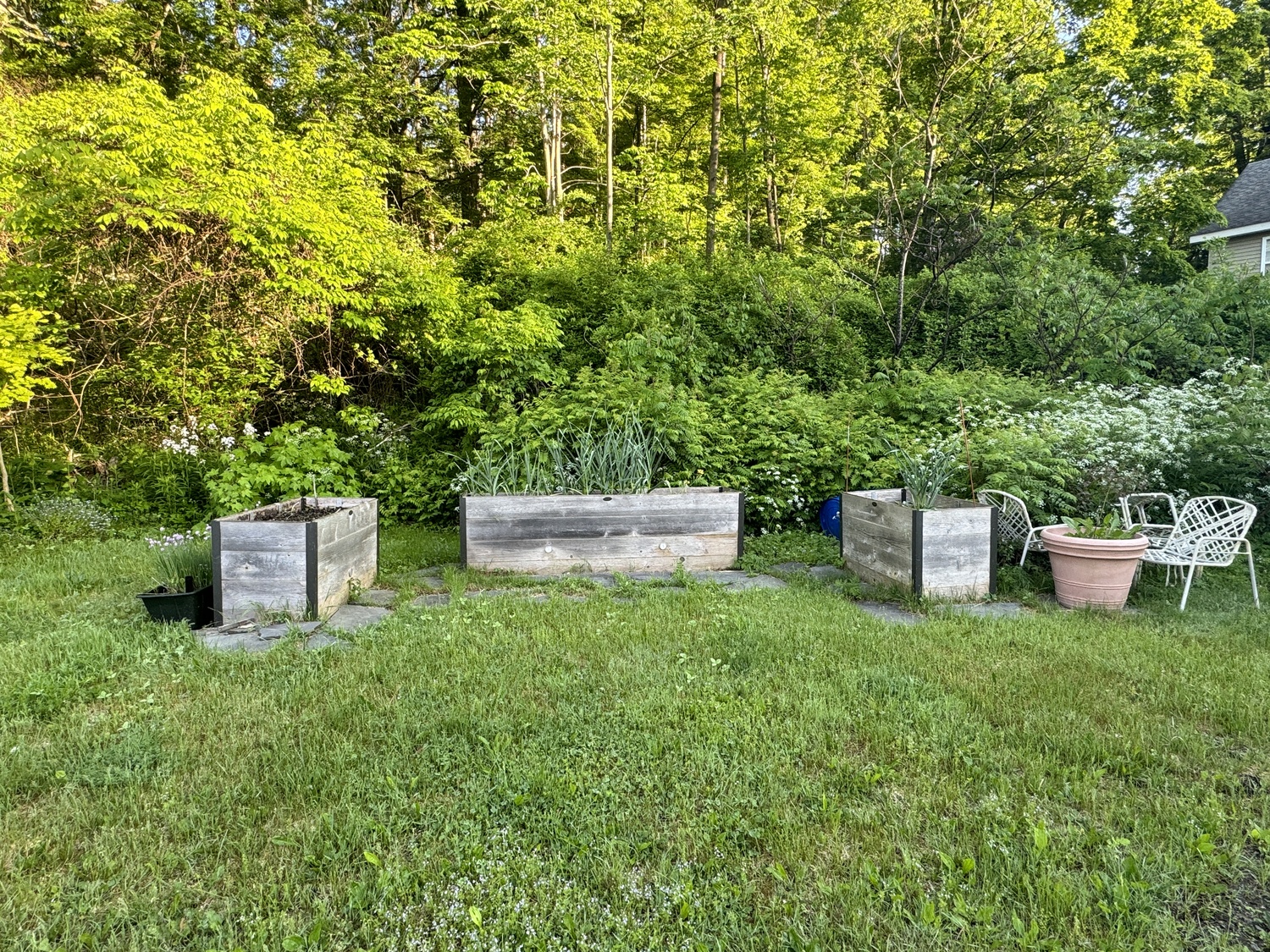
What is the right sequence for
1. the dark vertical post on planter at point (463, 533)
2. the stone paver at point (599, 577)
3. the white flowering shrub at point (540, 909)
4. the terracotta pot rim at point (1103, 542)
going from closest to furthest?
the white flowering shrub at point (540, 909) < the terracotta pot rim at point (1103, 542) < the stone paver at point (599, 577) < the dark vertical post on planter at point (463, 533)

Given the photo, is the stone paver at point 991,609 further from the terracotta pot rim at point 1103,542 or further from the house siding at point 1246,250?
the house siding at point 1246,250

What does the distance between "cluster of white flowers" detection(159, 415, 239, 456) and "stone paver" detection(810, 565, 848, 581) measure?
18.1 ft

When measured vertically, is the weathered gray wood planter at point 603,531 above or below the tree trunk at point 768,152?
below

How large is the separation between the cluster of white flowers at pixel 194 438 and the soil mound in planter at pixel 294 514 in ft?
9.91

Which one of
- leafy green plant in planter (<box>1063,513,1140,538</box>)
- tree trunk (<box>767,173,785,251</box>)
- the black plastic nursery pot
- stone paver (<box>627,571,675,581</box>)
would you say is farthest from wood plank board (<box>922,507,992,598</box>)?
tree trunk (<box>767,173,785,251</box>)

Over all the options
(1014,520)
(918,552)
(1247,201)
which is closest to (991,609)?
(918,552)

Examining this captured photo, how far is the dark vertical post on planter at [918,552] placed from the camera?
387 centimetres

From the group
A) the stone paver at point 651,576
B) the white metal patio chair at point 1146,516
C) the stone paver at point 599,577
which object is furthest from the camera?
the stone paver at point 651,576

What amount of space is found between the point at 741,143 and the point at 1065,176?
4789 millimetres

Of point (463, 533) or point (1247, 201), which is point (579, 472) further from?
point (1247, 201)

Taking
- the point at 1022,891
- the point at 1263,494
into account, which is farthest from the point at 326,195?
the point at 1263,494

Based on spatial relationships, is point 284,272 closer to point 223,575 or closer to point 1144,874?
point 223,575

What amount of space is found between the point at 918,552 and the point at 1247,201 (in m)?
15.0

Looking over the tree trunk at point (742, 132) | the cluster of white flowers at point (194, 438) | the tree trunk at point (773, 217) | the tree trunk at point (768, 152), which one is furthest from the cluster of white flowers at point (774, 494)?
the tree trunk at point (773, 217)
